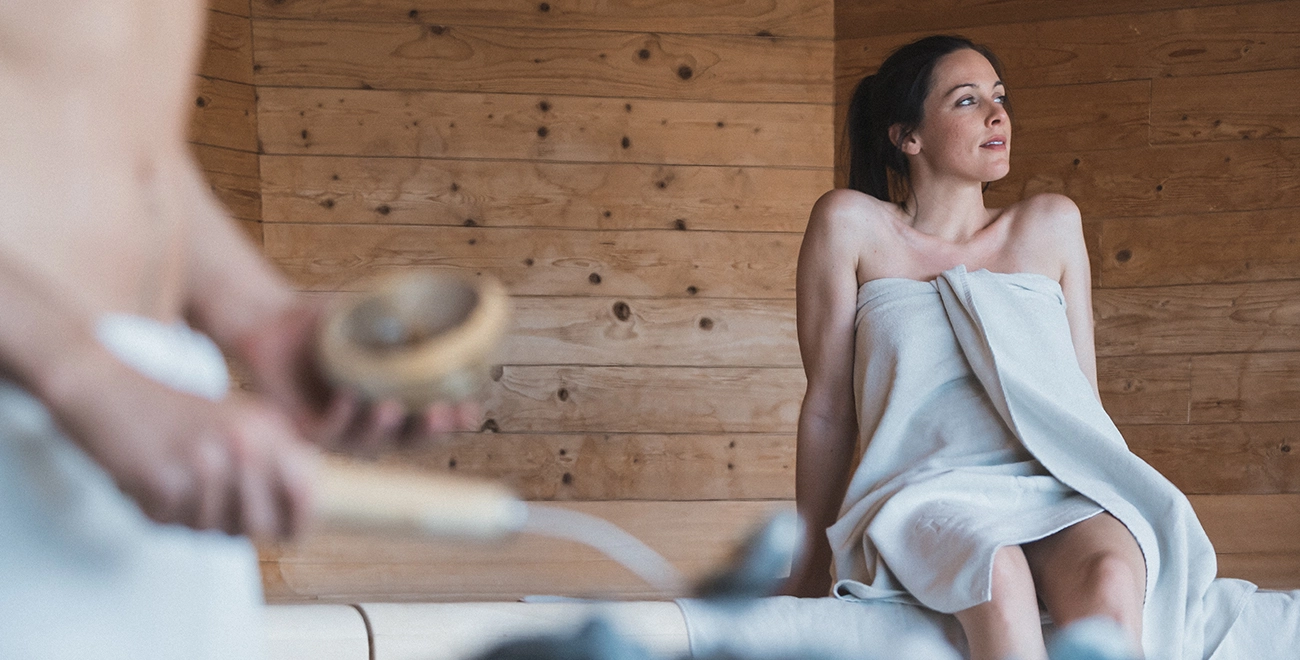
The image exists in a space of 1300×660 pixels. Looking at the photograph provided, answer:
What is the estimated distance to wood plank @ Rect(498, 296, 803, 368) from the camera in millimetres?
2875

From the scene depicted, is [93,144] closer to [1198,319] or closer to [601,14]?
[601,14]

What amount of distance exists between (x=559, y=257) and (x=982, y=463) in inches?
59.3

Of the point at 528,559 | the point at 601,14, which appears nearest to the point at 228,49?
the point at 601,14

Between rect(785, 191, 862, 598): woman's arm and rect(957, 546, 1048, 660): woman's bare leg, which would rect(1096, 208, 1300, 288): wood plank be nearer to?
rect(785, 191, 862, 598): woman's arm

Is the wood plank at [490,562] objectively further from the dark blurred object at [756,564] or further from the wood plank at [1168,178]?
the dark blurred object at [756,564]

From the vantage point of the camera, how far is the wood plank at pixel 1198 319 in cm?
270

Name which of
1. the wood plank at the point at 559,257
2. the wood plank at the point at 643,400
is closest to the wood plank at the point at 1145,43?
the wood plank at the point at 559,257

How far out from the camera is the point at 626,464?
9.48ft

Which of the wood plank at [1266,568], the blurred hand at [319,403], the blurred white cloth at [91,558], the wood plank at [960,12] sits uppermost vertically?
the wood plank at [960,12]

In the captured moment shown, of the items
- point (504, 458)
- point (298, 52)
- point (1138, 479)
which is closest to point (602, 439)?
point (504, 458)

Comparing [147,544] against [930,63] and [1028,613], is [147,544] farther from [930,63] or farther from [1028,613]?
[930,63]

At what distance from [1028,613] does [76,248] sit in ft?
3.76

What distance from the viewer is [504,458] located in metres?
2.86

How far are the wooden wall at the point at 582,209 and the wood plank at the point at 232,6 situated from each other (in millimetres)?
25
